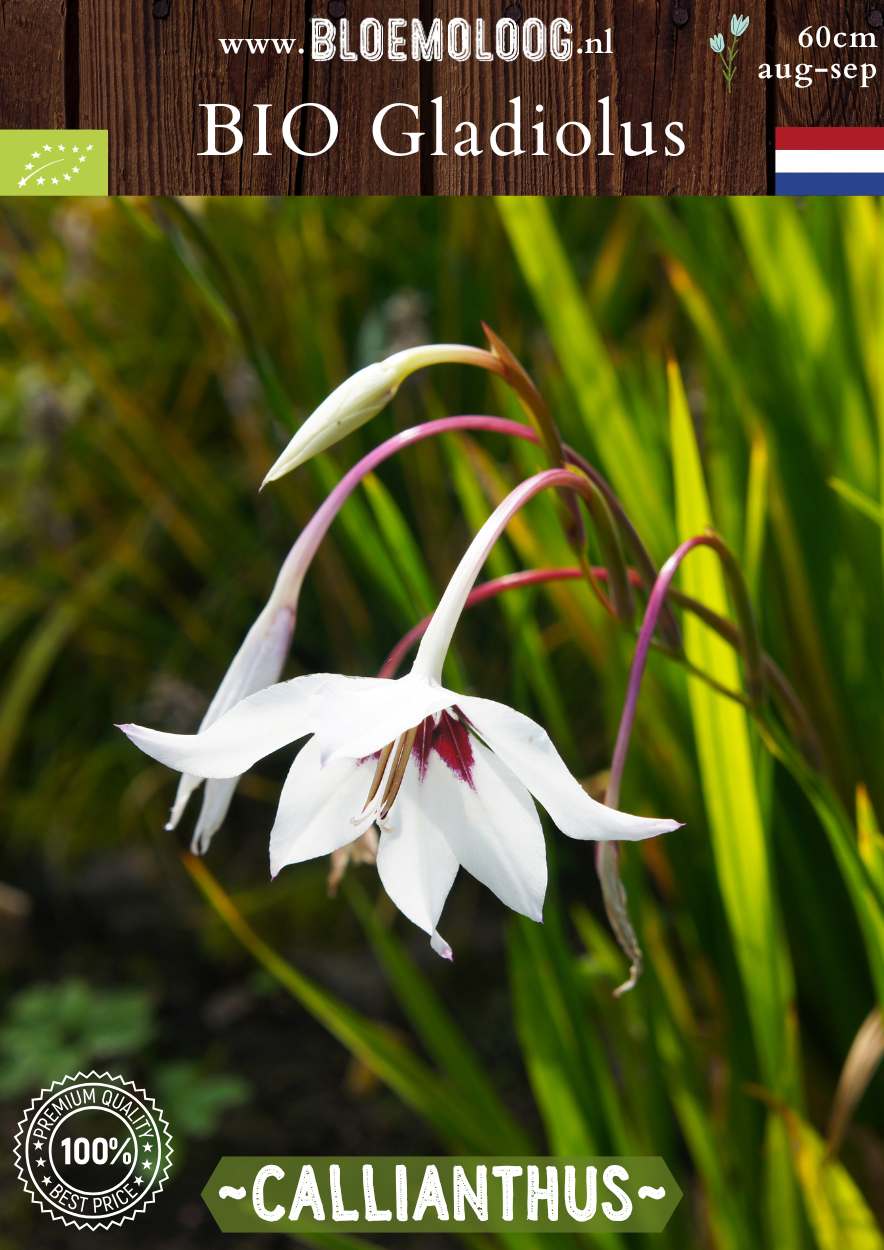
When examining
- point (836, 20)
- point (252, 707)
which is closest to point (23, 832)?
point (252, 707)

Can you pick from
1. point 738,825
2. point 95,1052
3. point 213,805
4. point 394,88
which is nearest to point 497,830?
point 213,805

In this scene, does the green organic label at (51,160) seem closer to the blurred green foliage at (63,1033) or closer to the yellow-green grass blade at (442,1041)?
the yellow-green grass blade at (442,1041)

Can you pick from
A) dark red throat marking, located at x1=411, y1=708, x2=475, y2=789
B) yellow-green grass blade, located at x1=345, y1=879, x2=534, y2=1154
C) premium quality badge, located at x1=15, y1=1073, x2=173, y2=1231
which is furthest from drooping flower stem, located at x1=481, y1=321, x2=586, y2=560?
premium quality badge, located at x1=15, y1=1073, x2=173, y2=1231

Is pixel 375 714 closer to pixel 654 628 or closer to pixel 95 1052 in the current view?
pixel 654 628

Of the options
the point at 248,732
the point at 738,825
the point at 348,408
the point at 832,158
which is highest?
the point at 832,158

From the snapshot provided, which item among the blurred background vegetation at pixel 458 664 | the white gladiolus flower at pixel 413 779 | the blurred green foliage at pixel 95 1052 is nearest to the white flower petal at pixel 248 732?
the white gladiolus flower at pixel 413 779

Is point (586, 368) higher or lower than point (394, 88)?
lower
